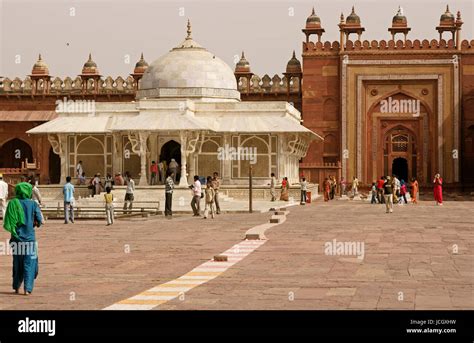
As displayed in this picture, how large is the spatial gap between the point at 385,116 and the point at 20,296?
34.0 meters

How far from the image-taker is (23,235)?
9719 mm

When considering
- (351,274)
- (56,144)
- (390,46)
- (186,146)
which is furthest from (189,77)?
(351,274)

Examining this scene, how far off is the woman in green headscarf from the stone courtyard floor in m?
0.22

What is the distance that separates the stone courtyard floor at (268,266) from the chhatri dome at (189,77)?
662 inches

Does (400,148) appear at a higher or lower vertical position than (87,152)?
higher

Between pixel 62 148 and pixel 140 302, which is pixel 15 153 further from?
pixel 140 302

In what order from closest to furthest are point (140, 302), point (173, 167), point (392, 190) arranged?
point (140, 302), point (392, 190), point (173, 167)

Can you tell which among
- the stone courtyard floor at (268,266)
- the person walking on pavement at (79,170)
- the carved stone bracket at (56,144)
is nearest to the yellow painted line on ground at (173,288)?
the stone courtyard floor at (268,266)

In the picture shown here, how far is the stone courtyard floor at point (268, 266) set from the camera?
28.8 feet

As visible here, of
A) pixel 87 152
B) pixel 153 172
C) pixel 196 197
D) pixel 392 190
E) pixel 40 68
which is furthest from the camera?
pixel 40 68

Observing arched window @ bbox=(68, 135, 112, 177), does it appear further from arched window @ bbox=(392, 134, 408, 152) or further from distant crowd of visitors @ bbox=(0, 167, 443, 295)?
arched window @ bbox=(392, 134, 408, 152)

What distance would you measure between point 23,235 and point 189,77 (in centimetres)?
2664

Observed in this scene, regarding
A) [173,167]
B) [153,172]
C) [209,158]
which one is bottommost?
[153,172]

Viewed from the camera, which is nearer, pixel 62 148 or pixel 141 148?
pixel 141 148
